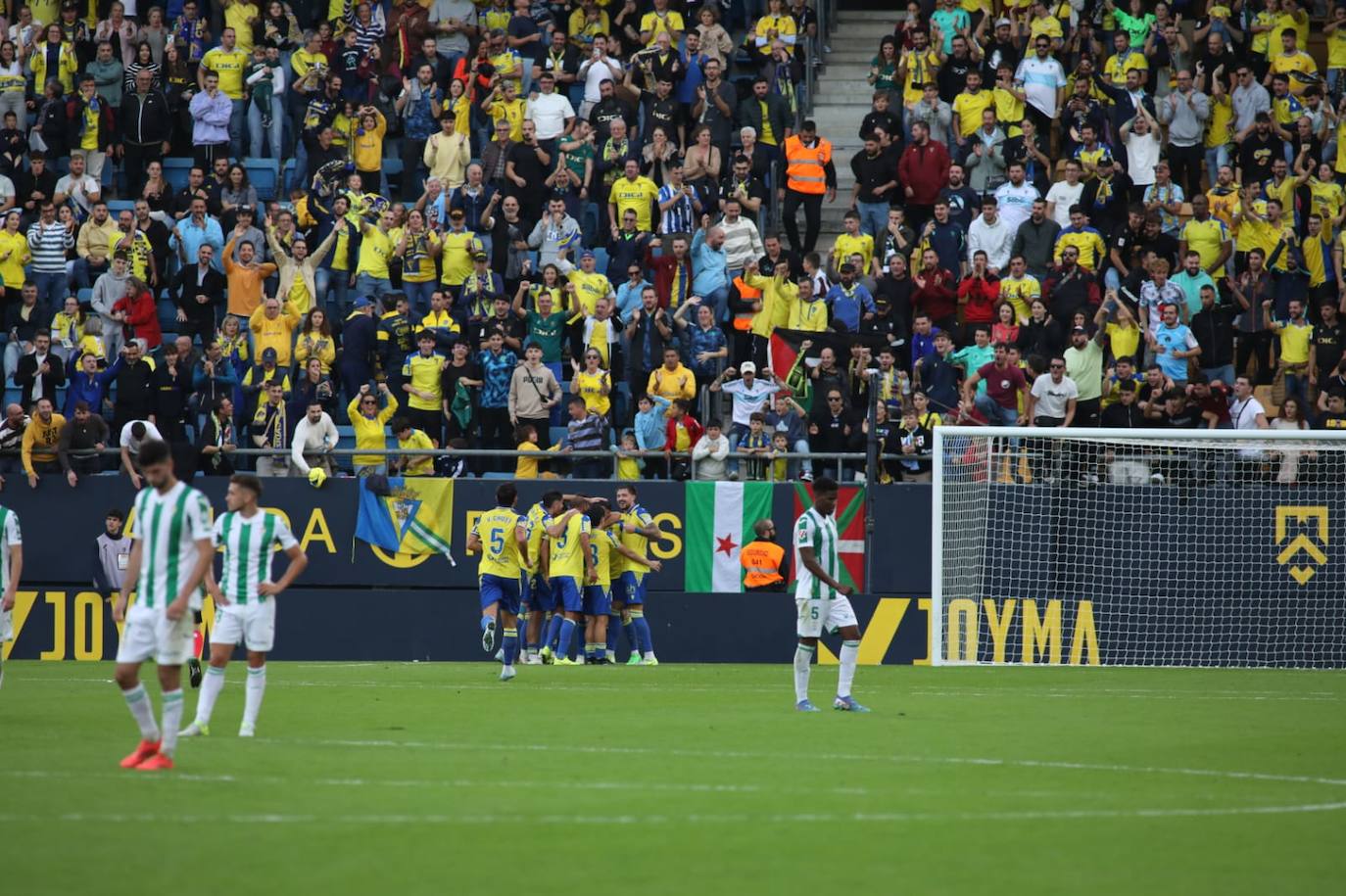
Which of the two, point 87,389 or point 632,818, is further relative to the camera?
point 87,389

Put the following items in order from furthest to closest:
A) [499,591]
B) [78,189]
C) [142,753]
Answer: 1. [78,189]
2. [499,591]
3. [142,753]

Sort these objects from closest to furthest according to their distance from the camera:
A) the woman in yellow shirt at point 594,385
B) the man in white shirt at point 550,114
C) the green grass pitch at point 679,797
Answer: the green grass pitch at point 679,797, the woman in yellow shirt at point 594,385, the man in white shirt at point 550,114

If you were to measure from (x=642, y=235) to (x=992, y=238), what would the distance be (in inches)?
193

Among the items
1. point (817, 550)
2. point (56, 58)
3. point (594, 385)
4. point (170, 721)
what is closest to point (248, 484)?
point (170, 721)

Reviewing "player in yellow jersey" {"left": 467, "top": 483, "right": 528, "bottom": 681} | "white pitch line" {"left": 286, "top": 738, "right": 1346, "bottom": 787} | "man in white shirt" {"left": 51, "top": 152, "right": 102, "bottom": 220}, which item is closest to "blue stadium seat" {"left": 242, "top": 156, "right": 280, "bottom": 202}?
"man in white shirt" {"left": 51, "top": 152, "right": 102, "bottom": 220}

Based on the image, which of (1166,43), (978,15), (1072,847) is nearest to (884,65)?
(978,15)

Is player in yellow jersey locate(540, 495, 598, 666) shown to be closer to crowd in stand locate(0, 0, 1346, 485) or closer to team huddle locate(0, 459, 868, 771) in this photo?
team huddle locate(0, 459, 868, 771)

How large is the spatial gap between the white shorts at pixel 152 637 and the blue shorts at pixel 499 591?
1019 cm

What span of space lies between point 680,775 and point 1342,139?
18898mm

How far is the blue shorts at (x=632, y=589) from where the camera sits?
77.5ft

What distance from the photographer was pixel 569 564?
22.4 meters

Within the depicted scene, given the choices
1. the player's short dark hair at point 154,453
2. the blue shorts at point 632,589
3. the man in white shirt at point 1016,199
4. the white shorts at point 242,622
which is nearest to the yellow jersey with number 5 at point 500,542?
the blue shorts at point 632,589

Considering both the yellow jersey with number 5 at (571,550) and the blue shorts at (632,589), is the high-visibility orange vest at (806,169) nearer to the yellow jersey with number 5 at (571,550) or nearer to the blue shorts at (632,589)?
the blue shorts at (632,589)

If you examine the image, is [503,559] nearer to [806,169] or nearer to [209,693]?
[209,693]
